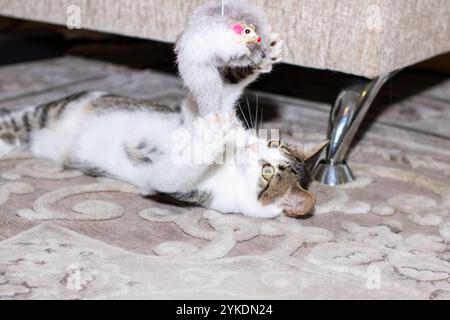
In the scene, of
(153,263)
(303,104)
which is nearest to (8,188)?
(153,263)

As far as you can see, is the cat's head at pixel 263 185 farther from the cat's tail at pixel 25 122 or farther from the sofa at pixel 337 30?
the cat's tail at pixel 25 122

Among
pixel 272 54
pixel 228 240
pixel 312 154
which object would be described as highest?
pixel 272 54

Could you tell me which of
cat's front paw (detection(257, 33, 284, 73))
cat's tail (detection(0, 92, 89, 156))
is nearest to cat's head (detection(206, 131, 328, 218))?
cat's front paw (detection(257, 33, 284, 73))

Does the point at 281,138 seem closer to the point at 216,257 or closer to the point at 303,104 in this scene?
the point at 216,257

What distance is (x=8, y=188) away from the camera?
1.38 meters

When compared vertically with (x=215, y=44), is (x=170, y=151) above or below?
below

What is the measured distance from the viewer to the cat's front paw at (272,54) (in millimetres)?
1241

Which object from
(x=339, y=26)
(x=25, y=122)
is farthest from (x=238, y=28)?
(x=25, y=122)

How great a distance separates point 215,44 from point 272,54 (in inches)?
7.7

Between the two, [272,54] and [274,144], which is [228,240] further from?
[272,54]

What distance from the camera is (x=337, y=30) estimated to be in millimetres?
1317

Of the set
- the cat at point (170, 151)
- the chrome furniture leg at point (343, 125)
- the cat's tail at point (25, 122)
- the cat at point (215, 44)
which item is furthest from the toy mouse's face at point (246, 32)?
the cat's tail at point (25, 122)

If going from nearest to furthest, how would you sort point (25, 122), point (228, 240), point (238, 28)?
point (238, 28) < point (228, 240) < point (25, 122)

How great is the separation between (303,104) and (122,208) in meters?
1.01
